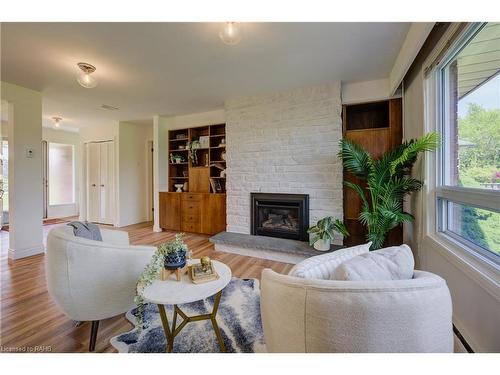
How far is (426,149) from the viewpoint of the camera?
1833 mm

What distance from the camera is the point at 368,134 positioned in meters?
2.87

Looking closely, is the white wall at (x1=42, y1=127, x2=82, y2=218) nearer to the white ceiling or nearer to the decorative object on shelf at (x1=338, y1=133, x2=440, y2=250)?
the white ceiling

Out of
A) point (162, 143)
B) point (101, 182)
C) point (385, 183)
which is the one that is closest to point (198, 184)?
point (162, 143)

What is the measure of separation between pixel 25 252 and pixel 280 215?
3557mm

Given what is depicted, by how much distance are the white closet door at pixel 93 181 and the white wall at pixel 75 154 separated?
29cm

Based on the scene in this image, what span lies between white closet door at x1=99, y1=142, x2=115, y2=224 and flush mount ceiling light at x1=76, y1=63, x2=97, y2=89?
291 centimetres

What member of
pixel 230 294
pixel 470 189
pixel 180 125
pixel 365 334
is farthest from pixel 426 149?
pixel 180 125

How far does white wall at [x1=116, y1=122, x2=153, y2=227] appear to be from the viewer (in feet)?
15.8

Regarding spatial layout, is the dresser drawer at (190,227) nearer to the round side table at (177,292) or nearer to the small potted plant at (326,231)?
the small potted plant at (326,231)

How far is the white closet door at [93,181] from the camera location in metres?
5.18

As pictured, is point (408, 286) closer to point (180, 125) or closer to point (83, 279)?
point (83, 279)

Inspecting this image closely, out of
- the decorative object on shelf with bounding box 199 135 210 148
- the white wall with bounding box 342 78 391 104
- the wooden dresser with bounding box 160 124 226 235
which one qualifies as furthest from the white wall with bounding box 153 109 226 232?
the white wall with bounding box 342 78 391 104

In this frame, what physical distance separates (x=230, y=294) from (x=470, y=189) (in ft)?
6.47

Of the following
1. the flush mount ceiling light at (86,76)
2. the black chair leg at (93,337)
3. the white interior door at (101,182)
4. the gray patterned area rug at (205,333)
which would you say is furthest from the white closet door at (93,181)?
the black chair leg at (93,337)
